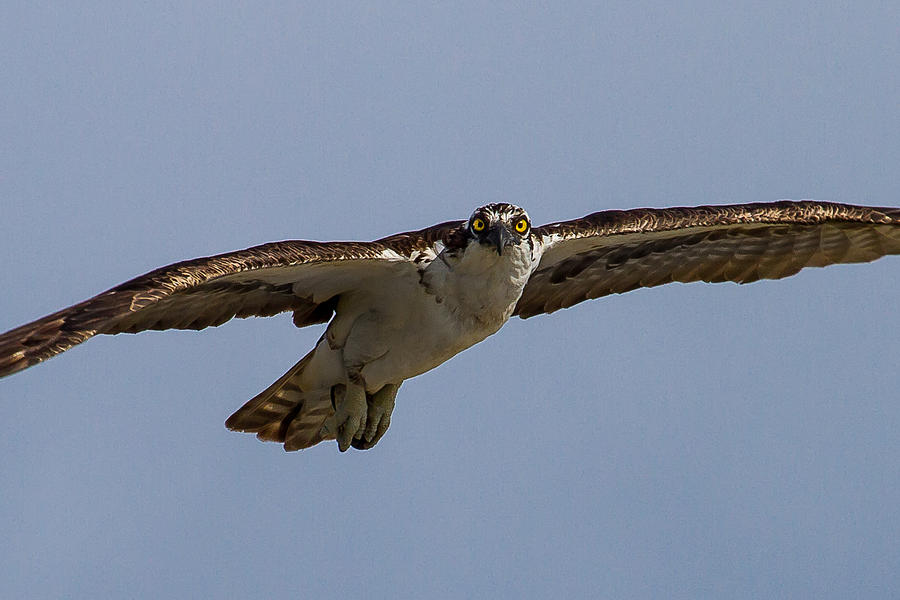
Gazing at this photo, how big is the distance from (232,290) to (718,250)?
4.88 metres

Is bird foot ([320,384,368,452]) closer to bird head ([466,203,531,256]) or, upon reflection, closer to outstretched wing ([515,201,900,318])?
outstretched wing ([515,201,900,318])

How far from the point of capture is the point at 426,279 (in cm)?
1562

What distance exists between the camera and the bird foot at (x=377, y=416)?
667 inches

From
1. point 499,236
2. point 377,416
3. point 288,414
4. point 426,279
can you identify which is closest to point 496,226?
point 499,236

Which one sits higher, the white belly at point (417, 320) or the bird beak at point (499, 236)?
the bird beak at point (499, 236)

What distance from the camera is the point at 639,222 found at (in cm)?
1639

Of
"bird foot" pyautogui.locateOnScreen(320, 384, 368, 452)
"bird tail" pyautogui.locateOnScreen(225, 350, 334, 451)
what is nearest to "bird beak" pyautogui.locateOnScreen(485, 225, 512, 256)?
"bird foot" pyautogui.locateOnScreen(320, 384, 368, 452)

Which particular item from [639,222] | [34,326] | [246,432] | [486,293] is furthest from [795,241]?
[34,326]

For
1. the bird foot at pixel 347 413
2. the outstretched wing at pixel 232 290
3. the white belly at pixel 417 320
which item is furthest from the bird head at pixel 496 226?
the bird foot at pixel 347 413

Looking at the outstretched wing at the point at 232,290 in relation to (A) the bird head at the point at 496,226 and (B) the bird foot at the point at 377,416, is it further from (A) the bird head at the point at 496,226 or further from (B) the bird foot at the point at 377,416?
(B) the bird foot at the point at 377,416

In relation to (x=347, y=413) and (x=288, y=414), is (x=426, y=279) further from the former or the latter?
(x=288, y=414)

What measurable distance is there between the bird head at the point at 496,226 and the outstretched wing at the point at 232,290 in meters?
0.38

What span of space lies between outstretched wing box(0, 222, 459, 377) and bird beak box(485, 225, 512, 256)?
19.8 inches

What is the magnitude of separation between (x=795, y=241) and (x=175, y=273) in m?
6.59
